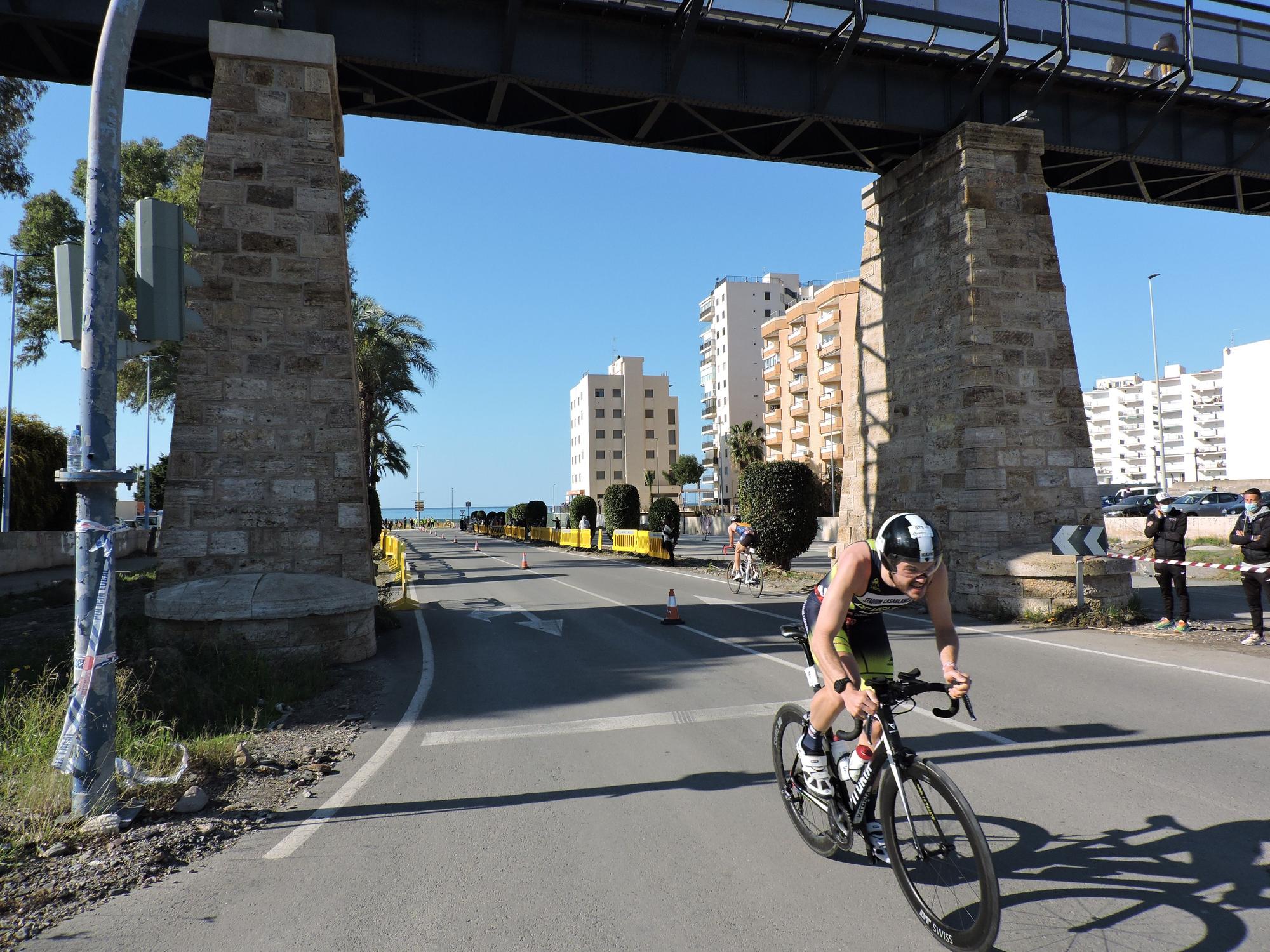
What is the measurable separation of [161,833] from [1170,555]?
12.8m

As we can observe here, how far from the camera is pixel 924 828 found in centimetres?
322

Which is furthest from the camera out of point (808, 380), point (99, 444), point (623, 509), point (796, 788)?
point (808, 380)

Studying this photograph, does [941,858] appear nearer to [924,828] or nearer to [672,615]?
[924,828]

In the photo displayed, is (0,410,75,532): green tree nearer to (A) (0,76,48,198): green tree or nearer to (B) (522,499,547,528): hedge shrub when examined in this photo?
(A) (0,76,48,198): green tree

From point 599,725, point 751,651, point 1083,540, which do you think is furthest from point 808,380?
point 599,725

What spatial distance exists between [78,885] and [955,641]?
448cm

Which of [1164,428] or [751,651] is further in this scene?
[1164,428]

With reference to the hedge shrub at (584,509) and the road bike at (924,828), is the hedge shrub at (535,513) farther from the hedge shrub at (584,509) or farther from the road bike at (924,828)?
the road bike at (924,828)

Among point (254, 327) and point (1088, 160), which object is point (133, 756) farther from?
point (1088, 160)

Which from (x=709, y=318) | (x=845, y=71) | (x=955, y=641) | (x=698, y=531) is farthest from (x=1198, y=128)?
(x=709, y=318)

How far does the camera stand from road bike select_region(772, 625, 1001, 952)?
9.49 ft

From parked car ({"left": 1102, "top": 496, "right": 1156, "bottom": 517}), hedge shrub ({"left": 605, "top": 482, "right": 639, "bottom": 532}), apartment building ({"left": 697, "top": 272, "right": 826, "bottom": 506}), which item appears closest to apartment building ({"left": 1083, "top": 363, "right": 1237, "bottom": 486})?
apartment building ({"left": 697, "top": 272, "right": 826, "bottom": 506})

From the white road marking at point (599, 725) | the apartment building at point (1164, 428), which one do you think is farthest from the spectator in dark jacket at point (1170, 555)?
the apartment building at point (1164, 428)

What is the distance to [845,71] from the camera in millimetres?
15078
